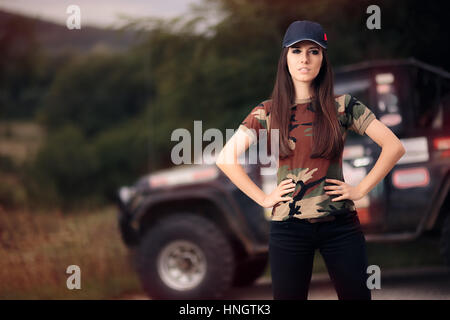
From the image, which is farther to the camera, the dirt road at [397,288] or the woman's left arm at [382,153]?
the dirt road at [397,288]

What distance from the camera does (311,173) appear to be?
2.68 meters

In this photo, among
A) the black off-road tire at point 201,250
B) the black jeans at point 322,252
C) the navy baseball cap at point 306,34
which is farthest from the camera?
the black off-road tire at point 201,250

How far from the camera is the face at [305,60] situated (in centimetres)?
277

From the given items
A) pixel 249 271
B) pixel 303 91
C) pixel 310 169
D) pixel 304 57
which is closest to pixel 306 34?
pixel 304 57

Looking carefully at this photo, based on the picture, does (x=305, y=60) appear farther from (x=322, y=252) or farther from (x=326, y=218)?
(x=322, y=252)

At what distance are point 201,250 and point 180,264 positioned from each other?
25 centimetres

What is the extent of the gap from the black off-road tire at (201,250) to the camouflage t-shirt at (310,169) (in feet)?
7.97

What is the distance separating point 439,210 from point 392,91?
114 centimetres

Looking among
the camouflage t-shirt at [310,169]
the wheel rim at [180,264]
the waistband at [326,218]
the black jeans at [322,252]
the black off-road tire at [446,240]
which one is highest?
the camouflage t-shirt at [310,169]

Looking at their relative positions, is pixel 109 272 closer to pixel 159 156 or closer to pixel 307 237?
pixel 307 237

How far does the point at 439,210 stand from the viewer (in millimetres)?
4812

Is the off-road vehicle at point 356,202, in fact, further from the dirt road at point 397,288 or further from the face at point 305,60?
the face at point 305,60

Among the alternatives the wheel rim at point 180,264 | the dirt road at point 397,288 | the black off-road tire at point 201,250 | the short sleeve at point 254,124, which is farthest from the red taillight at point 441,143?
the short sleeve at point 254,124
